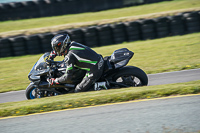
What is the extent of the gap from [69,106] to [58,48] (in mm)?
1473

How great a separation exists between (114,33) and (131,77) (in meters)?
7.84

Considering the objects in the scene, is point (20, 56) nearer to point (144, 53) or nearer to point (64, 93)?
point (144, 53)

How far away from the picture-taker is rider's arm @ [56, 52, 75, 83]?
5.90 metres

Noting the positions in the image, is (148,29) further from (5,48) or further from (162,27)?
(5,48)

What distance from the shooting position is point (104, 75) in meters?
6.35

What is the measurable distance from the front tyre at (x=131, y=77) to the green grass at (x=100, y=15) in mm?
12871

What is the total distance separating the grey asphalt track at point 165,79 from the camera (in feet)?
24.2

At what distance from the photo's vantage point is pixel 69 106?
5398 mm

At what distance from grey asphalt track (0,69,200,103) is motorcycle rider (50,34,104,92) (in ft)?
6.23

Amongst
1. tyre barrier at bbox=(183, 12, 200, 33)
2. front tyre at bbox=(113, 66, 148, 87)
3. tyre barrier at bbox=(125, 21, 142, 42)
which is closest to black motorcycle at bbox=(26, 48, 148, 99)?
front tyre at bbox=(113, 66, 148, 87)

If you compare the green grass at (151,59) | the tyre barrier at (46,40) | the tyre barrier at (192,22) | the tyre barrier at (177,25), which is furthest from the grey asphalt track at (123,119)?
the tyre barrier at (192,22)

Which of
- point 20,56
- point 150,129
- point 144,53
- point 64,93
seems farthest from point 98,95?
point 20,56

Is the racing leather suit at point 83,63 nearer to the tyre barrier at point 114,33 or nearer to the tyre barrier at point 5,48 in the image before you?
the tyre barrier at point 114,33

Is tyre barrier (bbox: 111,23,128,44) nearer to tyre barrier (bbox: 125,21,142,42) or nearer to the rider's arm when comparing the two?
tyre barrier (bbox: 125,21,142,42)
